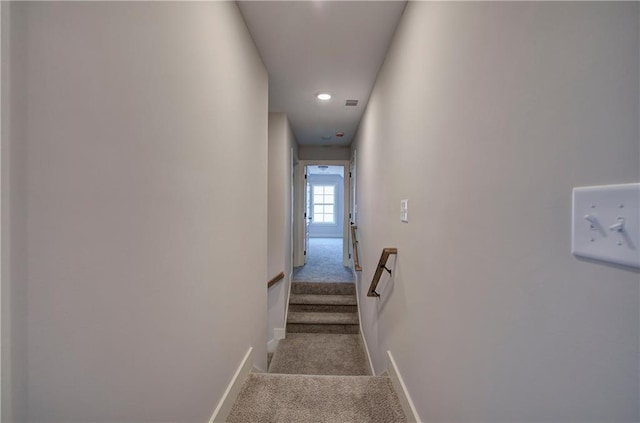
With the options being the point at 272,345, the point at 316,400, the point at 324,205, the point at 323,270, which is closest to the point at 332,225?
the point at 324,205

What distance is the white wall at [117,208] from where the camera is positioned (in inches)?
21.6

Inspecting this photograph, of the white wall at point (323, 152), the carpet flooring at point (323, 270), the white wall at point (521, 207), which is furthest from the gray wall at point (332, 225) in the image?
the white wall at point (521, 207)

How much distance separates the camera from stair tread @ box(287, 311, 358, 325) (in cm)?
376

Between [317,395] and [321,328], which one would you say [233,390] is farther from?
[321,328]

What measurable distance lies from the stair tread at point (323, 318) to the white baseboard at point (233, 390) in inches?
75.3

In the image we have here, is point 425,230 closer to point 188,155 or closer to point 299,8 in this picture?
point 188,155

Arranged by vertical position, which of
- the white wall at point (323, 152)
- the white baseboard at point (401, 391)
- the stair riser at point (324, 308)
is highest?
the white wall at point (323, 152)

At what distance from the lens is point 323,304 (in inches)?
157

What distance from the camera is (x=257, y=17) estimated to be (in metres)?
1.71

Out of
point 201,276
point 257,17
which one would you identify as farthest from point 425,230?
point 257,17

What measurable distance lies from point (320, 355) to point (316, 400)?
165 cm

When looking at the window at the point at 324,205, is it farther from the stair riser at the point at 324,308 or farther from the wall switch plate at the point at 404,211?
the wall switch plate at the point at 404,211

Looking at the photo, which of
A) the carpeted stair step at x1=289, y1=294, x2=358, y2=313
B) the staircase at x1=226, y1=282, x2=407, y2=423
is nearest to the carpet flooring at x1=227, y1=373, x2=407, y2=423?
the staircase at x1=226, y1=282, x2=407, y2=423

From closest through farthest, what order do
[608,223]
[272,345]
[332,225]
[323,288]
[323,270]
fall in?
1. [608,223]
2. [272,345]
3. [323,288]
4. [323,270]
5. [332,225]
